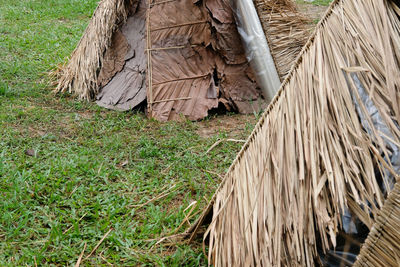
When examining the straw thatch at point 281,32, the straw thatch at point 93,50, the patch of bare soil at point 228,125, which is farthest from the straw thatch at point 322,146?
the straw thatch at point 93,50

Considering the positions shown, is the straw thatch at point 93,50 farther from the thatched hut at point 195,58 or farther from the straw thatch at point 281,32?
the straw thatch at point 281,32

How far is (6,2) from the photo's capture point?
1061cm

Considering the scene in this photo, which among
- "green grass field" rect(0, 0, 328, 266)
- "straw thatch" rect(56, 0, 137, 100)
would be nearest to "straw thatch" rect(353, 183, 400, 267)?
"green grass field" rect(0, 0, 328, 266)

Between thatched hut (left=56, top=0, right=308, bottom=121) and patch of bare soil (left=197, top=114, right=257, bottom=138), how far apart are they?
0.42 ft

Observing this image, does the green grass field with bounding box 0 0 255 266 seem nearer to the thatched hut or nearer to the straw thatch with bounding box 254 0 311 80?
the thatched hut

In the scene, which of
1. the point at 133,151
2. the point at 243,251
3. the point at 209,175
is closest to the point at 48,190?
the point at 133,151

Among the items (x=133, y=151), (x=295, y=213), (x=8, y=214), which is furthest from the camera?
(x=133, y=151)

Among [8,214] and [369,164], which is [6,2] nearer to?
[8,214]

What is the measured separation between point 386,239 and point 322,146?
18.2 inches

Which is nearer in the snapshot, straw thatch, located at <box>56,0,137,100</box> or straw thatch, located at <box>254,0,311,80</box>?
straw thatch, located at <box>254,0,311,80</box>

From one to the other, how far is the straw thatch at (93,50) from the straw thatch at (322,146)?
3.68 meters

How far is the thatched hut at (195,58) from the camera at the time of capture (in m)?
5.23

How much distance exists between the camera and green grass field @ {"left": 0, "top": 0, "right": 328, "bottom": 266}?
2.98 m

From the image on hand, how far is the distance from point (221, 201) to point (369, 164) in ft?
3.18
